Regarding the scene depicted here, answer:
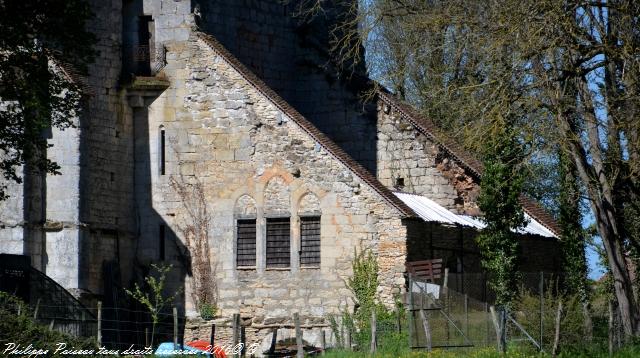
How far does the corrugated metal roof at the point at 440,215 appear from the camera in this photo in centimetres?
3622

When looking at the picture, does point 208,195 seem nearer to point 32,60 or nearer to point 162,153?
point 162,153

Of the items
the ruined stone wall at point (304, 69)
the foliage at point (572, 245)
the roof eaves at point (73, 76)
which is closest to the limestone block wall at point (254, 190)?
the roof eaves at point (73, 76)

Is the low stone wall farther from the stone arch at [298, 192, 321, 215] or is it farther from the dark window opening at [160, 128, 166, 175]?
the dark window opening at [160, 128, 166, 175]

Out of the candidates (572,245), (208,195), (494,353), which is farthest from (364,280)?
(494,353)

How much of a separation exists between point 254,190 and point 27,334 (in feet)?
38.0

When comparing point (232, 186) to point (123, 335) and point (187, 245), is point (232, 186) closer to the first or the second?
point (187, 245)

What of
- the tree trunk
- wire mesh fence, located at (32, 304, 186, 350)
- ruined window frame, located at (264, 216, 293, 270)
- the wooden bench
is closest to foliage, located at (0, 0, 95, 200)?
wire mesh fence, located at (32, 304, 186, 350)

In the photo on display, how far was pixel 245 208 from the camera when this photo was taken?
36.3 metres

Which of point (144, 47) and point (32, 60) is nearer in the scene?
point (32, 60)

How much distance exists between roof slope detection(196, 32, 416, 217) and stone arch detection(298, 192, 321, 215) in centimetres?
124

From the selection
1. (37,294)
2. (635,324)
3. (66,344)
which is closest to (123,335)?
(37,294)

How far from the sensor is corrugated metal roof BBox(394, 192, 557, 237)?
119ft

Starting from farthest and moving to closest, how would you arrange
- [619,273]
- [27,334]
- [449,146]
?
[449,146]
[619,273]
[27,334]

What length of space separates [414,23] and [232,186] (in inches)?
360
